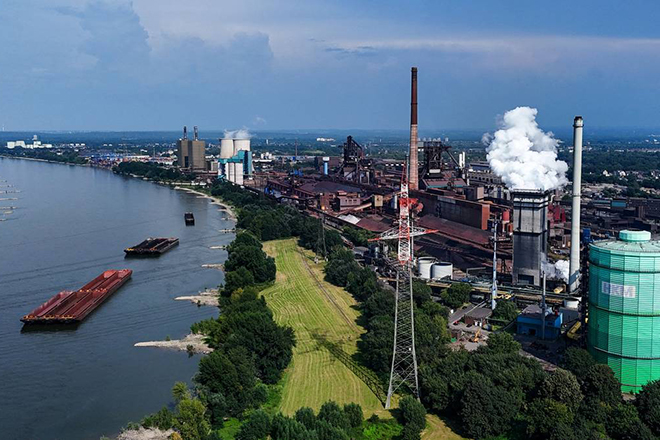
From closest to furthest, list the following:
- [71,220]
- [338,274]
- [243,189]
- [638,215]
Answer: [338,274], [638,215], [71,220], [243,189]

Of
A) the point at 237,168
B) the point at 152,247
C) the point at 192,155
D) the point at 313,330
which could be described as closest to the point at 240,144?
the point at 192,155

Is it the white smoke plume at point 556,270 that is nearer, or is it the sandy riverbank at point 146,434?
the sandy riverbank at point 146,434

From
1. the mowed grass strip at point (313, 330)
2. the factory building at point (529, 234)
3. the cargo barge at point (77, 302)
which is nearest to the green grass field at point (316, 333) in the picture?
the mowed grass strip at point (313, 330)

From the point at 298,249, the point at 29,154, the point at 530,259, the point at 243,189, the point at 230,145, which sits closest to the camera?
the point at 530,259

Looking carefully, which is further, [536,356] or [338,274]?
[338,274]

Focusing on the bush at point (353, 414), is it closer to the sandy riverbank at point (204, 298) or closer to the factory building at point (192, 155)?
the sandy riverbank at point (204, 298)

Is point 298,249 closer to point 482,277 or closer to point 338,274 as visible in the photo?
point 338,274

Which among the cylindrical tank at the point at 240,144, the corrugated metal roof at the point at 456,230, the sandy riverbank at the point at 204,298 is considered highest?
the cylindrical tank at the point at 240,144

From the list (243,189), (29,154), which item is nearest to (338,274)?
(243,189)
